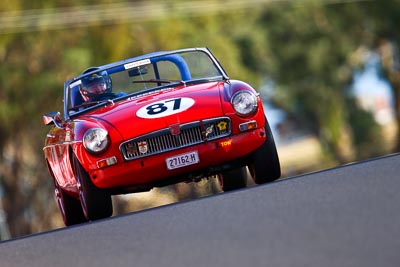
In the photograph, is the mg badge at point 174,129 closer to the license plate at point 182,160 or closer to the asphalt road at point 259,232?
the license plate at point 182,160

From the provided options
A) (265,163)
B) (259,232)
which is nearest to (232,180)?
(265,163)

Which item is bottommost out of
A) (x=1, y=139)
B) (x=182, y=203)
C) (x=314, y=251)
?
(x=314, y=251)

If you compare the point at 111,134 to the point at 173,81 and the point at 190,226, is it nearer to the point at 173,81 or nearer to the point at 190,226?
the point at 173,81

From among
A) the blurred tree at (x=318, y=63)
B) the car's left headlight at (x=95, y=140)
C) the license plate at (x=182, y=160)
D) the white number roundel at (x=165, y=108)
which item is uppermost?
the blurred tree at (x=318, y=63)

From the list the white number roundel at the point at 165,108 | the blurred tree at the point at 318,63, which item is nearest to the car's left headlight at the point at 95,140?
the white number roundel at the point at 165,108

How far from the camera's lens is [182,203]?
8773mm

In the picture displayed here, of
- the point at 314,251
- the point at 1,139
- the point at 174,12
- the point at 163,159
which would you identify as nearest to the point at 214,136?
the point at 163,159

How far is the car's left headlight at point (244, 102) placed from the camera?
10336 mm

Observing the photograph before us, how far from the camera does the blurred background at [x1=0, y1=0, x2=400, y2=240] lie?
3869cm

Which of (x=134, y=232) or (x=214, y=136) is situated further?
(x=214, y=136)

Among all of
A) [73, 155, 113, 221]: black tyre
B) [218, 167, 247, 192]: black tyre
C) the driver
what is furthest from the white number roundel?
[218, 167, 247, 192]: black tyre

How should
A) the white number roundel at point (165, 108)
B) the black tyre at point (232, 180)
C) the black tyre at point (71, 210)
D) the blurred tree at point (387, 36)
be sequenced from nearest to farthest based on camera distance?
the white number roundel at point (165, 108) → the black tyre at point (71, 210) → the black tyre at point (232, 180) → the blurred tree at point (387, 36)

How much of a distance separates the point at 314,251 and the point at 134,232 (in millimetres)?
1887

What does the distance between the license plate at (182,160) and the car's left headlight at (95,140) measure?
1.70ft
